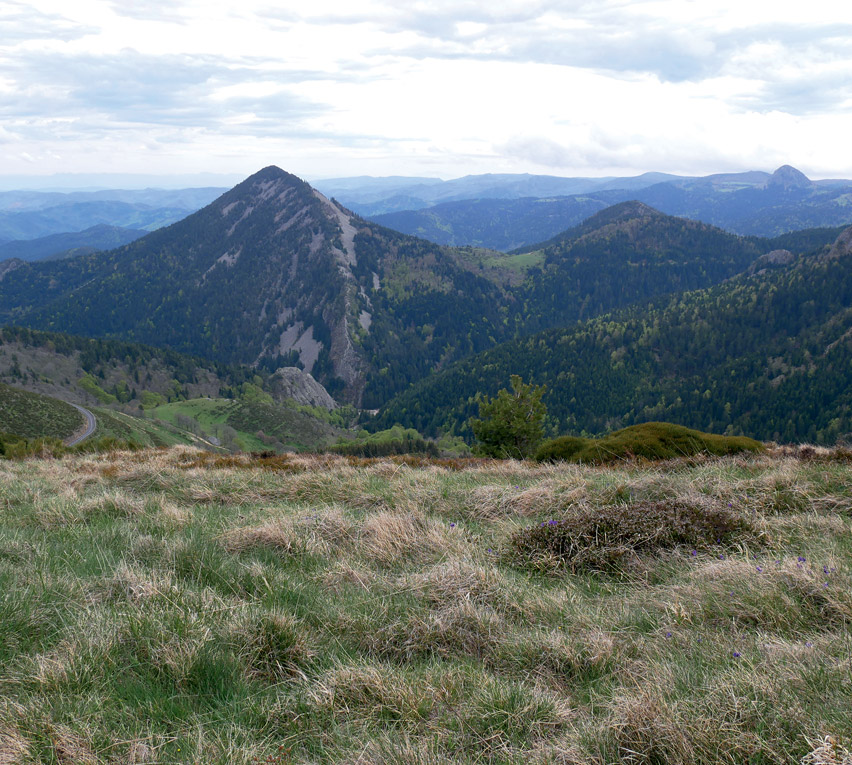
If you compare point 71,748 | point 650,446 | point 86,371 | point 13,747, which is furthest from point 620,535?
point 86,371

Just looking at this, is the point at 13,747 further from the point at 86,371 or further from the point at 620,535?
the point at 86,371

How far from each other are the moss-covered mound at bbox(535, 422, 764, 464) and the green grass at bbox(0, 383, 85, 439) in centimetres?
9302

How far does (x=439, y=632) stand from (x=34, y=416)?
115 m

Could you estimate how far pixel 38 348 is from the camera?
181m

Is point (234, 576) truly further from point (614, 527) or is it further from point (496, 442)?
point (496, 442)

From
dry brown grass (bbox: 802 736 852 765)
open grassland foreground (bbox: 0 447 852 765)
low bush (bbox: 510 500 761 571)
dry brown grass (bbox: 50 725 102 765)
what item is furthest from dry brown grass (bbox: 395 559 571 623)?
dry brown grass (bbox: 50 725 102 765)

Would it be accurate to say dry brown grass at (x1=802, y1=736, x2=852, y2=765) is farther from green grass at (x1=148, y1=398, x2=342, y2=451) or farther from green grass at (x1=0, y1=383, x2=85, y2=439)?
green grass at (x1=148, y1=398, x2=342, y2=451)

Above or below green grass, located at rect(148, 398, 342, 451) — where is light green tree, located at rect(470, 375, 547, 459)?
above

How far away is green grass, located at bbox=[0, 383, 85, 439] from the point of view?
285ft

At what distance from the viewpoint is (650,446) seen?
1745cm

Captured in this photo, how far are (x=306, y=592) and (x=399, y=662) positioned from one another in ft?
4.93

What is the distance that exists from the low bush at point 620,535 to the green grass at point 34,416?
327 ft

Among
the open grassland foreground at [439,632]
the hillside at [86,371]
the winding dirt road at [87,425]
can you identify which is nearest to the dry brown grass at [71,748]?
the open grassland foreground at [439,632]

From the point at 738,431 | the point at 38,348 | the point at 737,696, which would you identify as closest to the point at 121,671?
the point at 737,696
